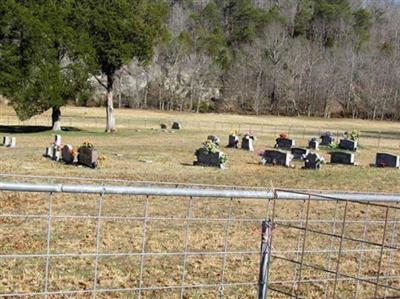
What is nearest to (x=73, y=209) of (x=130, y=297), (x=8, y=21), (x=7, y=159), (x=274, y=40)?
(x=130, y=297)

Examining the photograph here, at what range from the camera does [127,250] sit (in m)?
9.49

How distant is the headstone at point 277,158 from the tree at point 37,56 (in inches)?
745

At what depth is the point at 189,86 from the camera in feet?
303

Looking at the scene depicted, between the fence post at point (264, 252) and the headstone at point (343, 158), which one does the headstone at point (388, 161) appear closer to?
the headstone at point (343, 158)

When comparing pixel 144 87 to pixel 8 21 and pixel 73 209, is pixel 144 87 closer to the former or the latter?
pixel 8 21

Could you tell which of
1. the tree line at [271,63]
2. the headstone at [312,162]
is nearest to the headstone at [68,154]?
the headstone at [312,162]

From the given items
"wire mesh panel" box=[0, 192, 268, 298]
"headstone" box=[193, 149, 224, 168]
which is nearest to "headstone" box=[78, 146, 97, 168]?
"headstone" box=[193, 149, 224, 168]

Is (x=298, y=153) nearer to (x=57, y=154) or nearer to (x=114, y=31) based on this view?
(x=57, y=154)

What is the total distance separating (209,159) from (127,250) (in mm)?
15360

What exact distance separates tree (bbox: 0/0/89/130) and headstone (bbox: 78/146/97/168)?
1813 centimetres

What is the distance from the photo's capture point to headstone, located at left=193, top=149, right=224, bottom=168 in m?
24.4

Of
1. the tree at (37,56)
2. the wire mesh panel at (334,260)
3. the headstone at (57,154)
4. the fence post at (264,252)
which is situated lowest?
the headstone at (57,154)

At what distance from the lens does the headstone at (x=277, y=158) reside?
25891 millimetres

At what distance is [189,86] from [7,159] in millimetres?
69376
